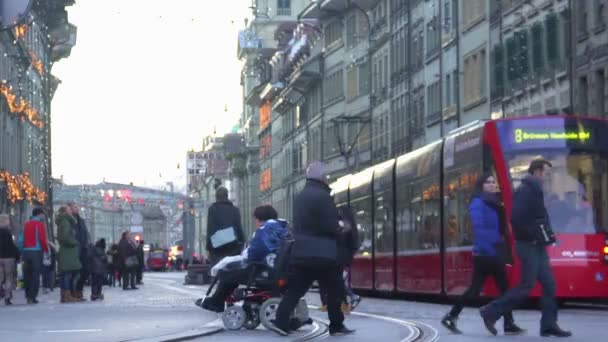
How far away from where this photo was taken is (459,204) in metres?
30.2

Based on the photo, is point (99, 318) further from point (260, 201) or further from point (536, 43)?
point (260, 201)

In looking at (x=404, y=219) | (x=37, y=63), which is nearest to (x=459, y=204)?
(x=404, y=219)

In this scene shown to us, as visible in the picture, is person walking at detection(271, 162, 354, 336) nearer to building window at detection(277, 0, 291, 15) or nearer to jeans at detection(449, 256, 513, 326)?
jeans at detection(449, 256, 513, 326)

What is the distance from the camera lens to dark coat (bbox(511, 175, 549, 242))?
18547 mm

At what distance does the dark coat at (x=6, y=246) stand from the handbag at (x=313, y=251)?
49.5 feet

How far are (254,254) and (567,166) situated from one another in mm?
7956

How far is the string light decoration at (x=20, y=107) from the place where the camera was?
64.5 meters

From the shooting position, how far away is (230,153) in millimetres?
161125

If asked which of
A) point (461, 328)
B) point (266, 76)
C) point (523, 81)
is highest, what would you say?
point (266, 76)

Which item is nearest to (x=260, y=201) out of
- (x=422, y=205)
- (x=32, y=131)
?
(x=32, y=131)

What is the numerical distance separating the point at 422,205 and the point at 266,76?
102893 mm

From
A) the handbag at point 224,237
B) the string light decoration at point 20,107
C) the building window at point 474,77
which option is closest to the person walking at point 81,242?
the handbag at point 224,237

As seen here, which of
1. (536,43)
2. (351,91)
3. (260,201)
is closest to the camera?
(536,43)

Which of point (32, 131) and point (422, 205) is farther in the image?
point (32, 131)
